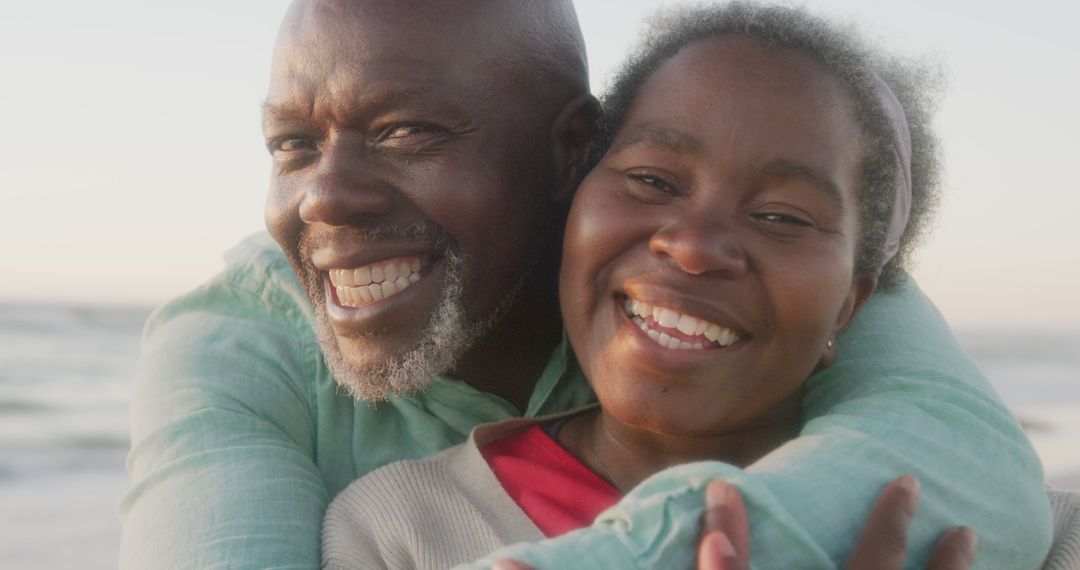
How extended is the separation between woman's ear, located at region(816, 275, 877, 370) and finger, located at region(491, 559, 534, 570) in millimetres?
958

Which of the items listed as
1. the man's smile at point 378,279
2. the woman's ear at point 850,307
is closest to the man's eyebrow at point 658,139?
the woman's ear at point 850,307

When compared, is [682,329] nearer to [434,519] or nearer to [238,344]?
[434,519]

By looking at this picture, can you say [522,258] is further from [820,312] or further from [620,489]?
[820,312]

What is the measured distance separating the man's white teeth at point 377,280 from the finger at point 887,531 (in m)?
1.17

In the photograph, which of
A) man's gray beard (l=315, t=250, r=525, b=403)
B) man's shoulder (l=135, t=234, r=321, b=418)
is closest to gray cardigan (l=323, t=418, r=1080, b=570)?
man's gray beard (l=315, t=250, r=525, b=403)

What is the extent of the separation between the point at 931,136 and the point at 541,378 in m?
1.06

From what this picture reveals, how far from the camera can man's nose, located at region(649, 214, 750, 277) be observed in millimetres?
2066

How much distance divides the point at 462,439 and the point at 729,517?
125cm

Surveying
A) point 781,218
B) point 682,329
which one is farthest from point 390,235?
point 781,218

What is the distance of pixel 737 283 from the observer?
2105 mm

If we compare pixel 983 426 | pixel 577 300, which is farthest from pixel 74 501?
pixel 983 426

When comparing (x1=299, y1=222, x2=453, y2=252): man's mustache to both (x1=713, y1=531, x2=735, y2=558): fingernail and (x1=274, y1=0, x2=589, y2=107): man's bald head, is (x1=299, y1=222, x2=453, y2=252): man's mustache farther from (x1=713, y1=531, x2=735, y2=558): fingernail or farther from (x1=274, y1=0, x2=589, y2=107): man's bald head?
(x1=713, y1=531, x2=735, y2=558): fingernail

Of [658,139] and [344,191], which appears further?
[344,191]

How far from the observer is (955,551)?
185cm
